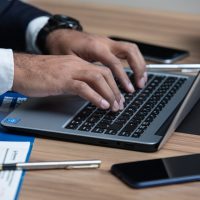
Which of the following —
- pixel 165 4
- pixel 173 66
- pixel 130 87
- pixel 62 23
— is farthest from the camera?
pixel 165 4

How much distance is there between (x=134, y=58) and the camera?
1.43 meters

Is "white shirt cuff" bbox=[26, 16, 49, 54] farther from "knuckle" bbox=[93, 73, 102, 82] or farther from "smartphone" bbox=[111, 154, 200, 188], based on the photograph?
"smartphone" bbox=[111, 154, 200, 188]

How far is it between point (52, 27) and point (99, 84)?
0.46 m

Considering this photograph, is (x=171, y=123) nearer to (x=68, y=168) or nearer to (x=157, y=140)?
(x=157, y=140)

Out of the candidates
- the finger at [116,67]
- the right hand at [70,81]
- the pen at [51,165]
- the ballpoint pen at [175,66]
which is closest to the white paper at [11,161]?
the pen at [51,165]

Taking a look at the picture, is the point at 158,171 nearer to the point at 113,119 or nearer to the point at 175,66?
the point at 113,119

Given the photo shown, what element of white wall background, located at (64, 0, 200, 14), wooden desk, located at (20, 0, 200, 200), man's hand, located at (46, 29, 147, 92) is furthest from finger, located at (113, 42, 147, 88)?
white wall background, located at (64, 0, 200, 14)

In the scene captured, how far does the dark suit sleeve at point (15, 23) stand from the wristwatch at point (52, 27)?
0.09 m

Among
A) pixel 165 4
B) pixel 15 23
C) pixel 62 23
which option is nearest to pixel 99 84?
pixel 62 23

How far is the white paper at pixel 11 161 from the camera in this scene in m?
0.97

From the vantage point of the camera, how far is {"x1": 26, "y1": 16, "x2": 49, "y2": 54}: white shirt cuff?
169cm

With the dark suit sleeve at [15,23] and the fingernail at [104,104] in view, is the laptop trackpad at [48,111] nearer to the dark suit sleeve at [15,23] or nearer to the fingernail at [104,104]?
the fingernail at [104,104]

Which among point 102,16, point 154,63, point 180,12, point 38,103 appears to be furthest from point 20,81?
point 180,12

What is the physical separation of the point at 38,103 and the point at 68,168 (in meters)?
0.27
